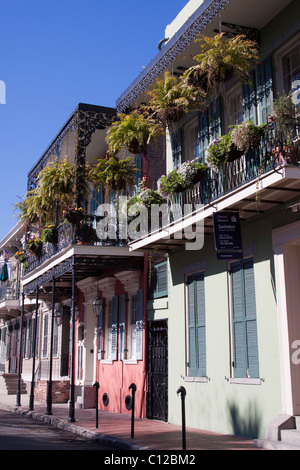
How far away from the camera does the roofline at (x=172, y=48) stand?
10.2 metres

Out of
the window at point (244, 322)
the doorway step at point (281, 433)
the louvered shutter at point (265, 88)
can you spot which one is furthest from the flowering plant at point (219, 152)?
the doorway step at point (281, 433)

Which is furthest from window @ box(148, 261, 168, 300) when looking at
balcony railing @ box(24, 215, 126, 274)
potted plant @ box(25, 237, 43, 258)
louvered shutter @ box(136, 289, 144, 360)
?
potted plant @ box(25, 237, 43, 258)

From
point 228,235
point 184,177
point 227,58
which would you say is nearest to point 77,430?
point 228,235

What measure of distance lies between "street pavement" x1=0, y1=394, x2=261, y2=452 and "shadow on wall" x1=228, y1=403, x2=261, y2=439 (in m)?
0.16

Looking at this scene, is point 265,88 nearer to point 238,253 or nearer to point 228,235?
point 228,235

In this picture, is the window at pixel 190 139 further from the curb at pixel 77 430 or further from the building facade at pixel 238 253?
the curb at pixel 77 430

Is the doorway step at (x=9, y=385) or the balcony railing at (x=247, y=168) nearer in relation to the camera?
the balcony railing at (x=247, y=168)

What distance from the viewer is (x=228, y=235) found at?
31.1 feet

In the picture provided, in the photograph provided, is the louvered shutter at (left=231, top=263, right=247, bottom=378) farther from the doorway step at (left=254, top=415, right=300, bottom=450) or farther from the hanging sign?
the doorway step at (left=254, top=415, right=300, bottom=450)

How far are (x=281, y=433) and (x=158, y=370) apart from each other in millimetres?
5252

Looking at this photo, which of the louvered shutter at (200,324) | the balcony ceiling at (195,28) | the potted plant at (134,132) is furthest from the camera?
the potted plant at (134,132)

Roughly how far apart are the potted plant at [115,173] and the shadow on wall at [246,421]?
641 cm

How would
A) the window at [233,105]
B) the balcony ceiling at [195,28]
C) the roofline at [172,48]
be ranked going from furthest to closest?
the window at [233,105] < the roofline at [172,48] < the balcony ceiling at [195,28]

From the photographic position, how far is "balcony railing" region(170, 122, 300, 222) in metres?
8.05
